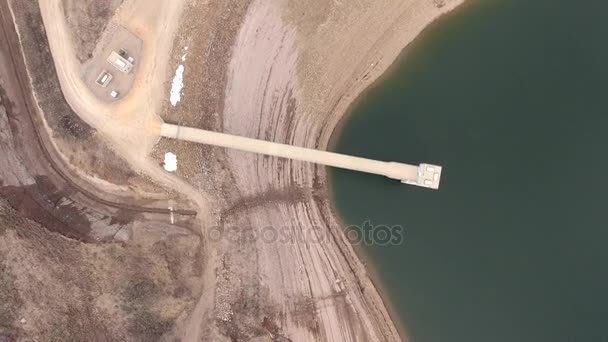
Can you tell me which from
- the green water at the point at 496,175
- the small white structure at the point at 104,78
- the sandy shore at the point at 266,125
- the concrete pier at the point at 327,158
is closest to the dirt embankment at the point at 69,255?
the sandy shore at the point at 266,125

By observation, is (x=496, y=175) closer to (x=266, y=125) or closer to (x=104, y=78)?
(x=266, y=125)

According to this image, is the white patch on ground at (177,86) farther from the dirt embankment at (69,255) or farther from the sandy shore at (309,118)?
the dirt embankment at (69,255)

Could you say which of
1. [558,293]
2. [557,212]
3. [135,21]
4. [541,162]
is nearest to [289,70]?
[135,21]

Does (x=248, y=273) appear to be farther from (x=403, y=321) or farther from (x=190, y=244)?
(x=403, y=321)

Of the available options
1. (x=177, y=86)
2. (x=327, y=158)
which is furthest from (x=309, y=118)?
(x=177, y=86)

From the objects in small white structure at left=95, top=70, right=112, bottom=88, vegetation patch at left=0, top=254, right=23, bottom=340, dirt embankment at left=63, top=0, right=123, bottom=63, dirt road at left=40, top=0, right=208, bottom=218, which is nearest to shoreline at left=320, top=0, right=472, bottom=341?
dirt road at left=40, top=0, right=208, bottom=218
